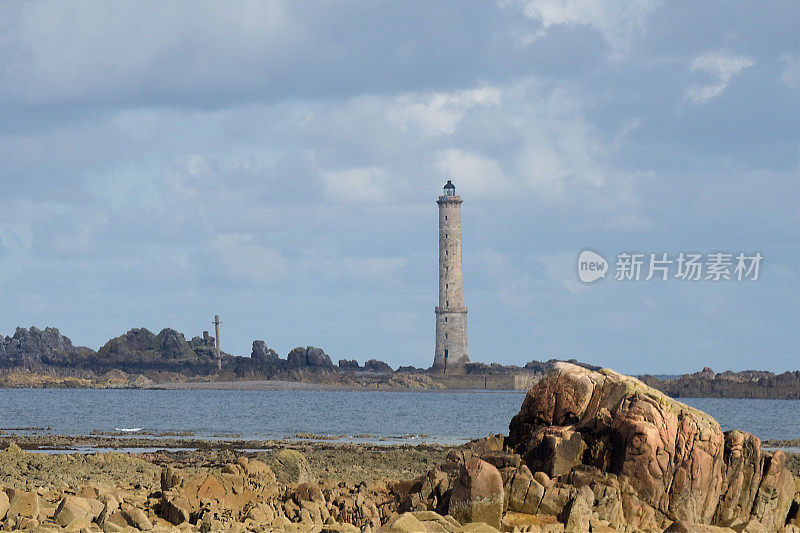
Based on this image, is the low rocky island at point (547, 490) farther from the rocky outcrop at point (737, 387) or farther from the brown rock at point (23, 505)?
the rocky outcrop at point (737, 387)

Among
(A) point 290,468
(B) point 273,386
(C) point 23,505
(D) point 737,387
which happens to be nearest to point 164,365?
(B) point 273,386

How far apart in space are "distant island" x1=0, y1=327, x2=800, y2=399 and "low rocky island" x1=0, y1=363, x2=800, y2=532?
116933 millimetres

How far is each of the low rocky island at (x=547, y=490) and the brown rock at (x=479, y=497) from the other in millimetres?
20

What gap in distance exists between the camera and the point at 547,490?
1642 cm

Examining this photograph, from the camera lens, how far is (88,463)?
3041 cm

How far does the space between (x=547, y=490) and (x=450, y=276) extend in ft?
320

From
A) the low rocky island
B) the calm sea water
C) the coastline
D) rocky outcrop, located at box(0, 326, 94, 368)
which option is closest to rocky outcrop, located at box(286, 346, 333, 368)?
the coastline

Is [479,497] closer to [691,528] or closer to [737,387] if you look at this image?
[691,528]

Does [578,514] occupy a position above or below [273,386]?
below

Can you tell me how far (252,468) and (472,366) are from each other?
112 m

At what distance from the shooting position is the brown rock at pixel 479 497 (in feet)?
52.5

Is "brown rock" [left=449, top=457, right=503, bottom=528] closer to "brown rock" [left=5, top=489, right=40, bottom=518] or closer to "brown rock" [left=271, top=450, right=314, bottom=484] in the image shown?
"brown rock" [left=5, top=489, right=40, bottom=518]

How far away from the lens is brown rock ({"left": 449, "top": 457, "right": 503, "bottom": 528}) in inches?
630

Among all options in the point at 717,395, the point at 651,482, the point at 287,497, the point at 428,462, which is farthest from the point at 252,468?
the point at 717,395
